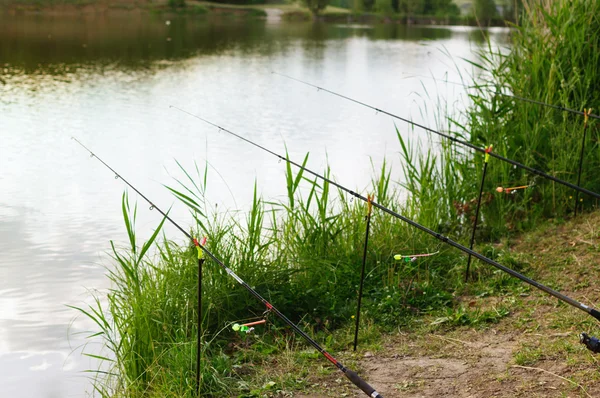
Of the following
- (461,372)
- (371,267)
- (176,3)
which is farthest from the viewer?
(176,3)

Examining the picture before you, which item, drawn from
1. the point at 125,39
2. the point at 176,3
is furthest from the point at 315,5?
the point at 125,39

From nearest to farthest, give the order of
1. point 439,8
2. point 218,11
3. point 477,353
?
1. point 477,353
2. point 218,11
3. point 439,8

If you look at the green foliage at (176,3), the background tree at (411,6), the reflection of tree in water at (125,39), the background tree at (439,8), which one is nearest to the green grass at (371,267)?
the reflection of tree in water at (125,39)

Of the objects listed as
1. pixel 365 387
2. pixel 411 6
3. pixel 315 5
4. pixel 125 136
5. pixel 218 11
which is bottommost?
pixel 125 136

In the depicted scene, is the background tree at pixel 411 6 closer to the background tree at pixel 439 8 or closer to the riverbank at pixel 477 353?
the background tree at pixel 439 8

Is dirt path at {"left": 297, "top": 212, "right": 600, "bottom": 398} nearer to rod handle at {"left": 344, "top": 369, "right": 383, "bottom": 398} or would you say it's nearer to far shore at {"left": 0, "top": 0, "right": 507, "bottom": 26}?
rod handle at {"left": 344, "top": 369, "right": 383, "bottom": 398}

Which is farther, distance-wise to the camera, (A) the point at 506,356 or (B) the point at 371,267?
(B) the point at 371,267

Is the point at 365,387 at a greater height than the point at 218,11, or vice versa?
the point at 218,11

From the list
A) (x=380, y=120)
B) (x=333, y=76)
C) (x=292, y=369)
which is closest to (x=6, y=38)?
(x=333, y=76)

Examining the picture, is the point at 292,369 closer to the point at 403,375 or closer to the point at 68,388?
the point at 403,375

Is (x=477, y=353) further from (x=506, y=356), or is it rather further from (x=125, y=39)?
(x=125, y=39)

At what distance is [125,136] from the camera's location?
27.5 feet

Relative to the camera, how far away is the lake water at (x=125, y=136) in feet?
14.3

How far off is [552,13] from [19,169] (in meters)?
4.97
